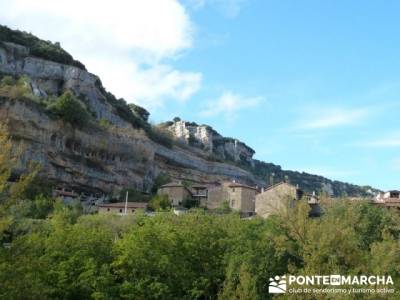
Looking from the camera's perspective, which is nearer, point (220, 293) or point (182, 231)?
point (220, 293)

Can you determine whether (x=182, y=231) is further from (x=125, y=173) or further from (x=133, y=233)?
(x=125, y=173)

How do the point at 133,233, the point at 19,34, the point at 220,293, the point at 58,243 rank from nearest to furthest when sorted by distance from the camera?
1. the point at 220,293
2. the point at 58,243
3. the point at 133,233
4. the point at 19,34

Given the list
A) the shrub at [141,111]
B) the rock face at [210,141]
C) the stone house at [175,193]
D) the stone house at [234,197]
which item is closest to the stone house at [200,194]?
the stone house at [234,197]

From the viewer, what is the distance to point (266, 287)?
28.1m

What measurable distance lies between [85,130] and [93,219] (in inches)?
1068

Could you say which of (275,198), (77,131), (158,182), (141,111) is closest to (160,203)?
(275,198)

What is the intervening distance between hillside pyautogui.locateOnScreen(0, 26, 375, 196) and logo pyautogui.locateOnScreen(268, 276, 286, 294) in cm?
1939

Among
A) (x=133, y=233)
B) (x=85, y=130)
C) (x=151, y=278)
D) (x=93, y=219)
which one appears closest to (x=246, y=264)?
(x=151, y=278)

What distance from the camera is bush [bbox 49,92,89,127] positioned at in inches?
2576

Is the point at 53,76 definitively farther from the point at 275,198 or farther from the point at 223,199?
the point at 275,198

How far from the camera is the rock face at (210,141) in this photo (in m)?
130

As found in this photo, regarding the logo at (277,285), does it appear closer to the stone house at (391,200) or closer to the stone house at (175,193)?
the stone house at (391,200)

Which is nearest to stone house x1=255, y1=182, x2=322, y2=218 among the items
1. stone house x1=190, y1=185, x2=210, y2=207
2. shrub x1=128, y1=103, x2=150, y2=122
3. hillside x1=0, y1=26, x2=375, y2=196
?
stone house x1=190, y1=185, x2=210, y2=207

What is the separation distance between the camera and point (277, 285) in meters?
26.0
